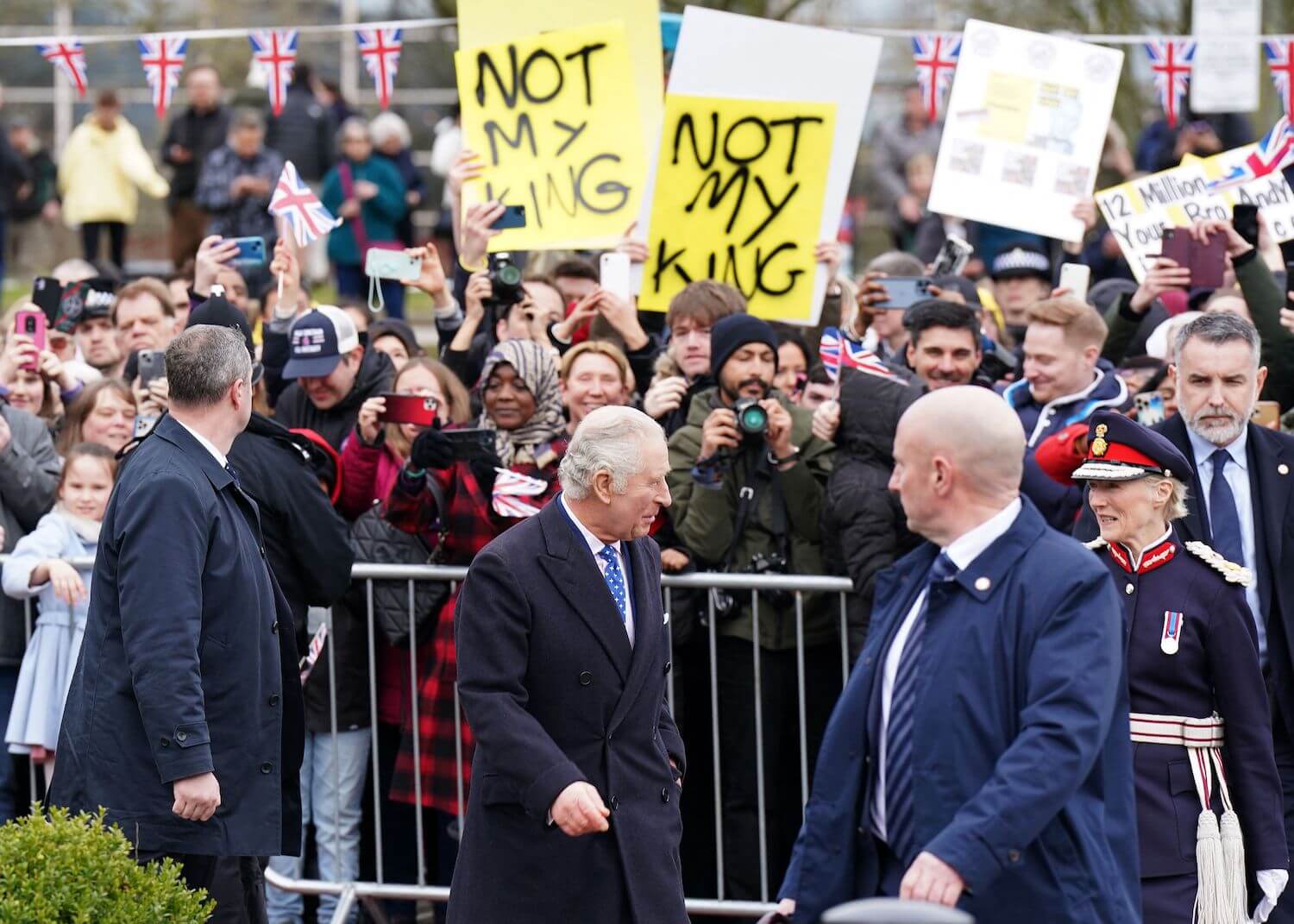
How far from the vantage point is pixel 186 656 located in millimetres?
5594

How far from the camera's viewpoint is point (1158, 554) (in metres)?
6.02

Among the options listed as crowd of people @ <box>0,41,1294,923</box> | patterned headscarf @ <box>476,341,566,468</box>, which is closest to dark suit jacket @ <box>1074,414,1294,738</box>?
crowd of people @ <box>0,41,1294,923</box>

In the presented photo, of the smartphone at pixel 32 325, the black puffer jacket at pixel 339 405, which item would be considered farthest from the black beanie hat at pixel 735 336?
the smartphone at pixel 32 325

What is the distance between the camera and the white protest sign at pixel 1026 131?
370 inches

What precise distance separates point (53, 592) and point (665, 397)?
2.43 m

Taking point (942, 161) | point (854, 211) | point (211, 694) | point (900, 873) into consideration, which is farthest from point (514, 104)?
point (854, 211)

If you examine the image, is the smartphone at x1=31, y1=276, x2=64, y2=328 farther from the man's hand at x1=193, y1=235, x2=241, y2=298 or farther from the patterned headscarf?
the patterned headscarf

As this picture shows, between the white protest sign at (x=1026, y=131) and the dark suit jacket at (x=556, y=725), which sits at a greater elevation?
the white protest sign at (x=1026, y=131)

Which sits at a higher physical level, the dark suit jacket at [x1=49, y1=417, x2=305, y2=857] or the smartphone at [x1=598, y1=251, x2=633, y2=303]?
the smartphone at [x1=598, y1=251, x2=633, y2=303]

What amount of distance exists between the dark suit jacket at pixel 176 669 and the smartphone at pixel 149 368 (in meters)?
2.77

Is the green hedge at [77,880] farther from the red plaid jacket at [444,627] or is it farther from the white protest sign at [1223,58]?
the white protest sign at [1223,58]

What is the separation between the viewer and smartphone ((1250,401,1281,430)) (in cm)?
762

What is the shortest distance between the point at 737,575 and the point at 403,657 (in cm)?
138

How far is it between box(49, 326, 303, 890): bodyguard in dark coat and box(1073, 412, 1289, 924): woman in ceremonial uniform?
2.50 meters
